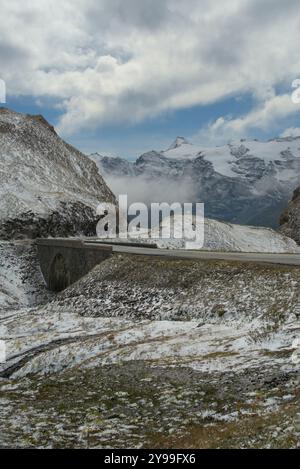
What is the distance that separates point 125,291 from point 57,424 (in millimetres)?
16840

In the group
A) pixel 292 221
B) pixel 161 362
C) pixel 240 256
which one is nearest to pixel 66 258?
pixel 240 256

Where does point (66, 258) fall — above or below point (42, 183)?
below

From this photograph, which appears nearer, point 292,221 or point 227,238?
point 227,238

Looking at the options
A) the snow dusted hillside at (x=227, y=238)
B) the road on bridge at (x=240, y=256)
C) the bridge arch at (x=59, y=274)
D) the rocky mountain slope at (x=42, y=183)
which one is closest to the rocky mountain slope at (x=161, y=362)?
the road on bridge at (x=240, y=256)

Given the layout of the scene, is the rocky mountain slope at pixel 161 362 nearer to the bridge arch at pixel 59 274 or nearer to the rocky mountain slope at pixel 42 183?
the bridge arch at pixel 59 274

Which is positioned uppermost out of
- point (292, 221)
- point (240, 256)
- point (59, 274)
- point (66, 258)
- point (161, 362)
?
point (292, 221)

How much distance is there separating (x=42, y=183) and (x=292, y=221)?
163 feet

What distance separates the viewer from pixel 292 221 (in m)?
94.7

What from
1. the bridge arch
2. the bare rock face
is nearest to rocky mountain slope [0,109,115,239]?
the bridge arch

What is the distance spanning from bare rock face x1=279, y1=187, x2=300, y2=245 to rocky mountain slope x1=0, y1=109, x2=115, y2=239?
34.1 m

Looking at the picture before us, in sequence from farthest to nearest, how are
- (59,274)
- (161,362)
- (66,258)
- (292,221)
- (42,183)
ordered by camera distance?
(292,221) → (42,183) → (59,274) → (66,258) → (161,362)

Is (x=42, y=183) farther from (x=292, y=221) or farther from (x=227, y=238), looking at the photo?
(x=292, y=221)

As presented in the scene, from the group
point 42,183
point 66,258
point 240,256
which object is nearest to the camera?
point 240,256
